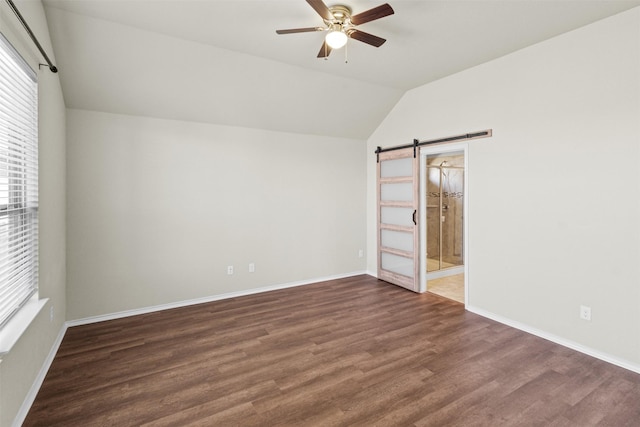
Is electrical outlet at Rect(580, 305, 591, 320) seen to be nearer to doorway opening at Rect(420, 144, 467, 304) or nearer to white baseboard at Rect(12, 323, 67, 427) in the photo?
doorway opening at Rect(420, 144, 467, 304)

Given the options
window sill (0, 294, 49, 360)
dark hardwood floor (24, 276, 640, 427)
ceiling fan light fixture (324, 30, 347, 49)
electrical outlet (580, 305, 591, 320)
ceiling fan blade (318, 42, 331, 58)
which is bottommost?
dark hardwood floor (24, 276, 640, 427)

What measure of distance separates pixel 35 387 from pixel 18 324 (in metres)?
0.63

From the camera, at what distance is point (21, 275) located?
85.5 inches

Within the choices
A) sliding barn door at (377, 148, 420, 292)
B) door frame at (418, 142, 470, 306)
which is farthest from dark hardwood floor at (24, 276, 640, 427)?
sliding barn door at (377, 148, 420, 292)

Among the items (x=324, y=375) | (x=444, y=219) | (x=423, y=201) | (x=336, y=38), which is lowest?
(x=324, y=375)

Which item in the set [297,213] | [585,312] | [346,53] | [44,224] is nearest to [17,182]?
[44,224]

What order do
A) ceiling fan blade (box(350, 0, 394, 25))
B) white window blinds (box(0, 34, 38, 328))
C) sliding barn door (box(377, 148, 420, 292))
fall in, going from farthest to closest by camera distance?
sliding barn door (box(377, 148, 420, 292)) → ceiling fan blade (box(350, 0, 394, 25)) → white window blinds (box(0, 34, 38, 328))

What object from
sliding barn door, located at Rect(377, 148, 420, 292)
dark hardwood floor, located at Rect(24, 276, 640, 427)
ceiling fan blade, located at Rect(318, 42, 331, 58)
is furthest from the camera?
sliding barn door, located at Rect(377, 148, 420, 292)

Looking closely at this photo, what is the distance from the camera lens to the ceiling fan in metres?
2.25

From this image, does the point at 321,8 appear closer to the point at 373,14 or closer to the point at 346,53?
the point at 373,14

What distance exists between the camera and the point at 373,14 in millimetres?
2295

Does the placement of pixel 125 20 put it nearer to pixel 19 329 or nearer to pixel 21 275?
pixel 21 275

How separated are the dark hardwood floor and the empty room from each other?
0.02 metres

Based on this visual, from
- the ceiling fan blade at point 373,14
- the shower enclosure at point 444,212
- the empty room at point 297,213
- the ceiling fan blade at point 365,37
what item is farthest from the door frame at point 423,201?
the ceiling fan blade at point 373,14
